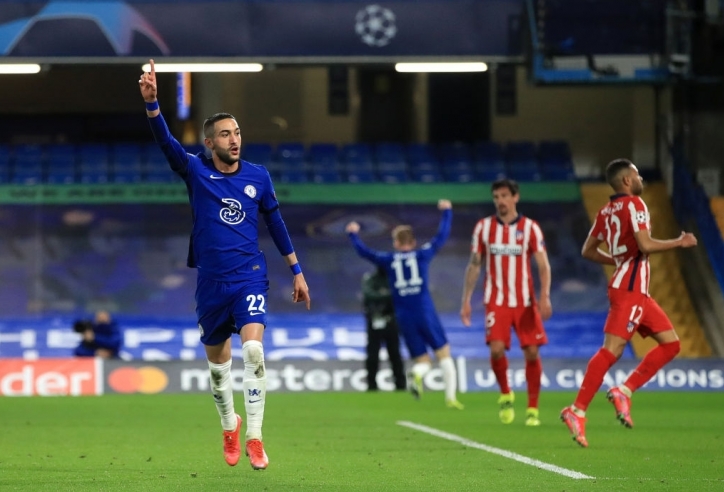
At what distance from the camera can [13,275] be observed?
967 inches

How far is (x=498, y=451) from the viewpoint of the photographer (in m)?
9.29

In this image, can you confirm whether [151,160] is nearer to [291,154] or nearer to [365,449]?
[291,154]

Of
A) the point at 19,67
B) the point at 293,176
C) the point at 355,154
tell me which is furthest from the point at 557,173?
the point at 19,67

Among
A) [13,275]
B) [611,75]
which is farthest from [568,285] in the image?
[13,275]

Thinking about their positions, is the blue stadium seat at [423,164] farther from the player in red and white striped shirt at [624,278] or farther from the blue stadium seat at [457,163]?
the player in red and white striped shirt at [624,278]

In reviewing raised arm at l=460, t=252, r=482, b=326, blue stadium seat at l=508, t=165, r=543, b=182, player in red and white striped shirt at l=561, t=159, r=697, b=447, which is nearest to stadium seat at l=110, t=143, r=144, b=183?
blue stadium seat at l=508, t=165, r=543, b=182

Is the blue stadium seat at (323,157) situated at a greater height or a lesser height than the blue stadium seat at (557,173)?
greater

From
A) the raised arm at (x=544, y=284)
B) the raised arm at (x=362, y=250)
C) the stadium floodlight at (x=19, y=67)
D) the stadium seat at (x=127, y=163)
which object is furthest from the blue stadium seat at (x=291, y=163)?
the raised arm at (x=544, y=284)

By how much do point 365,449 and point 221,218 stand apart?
2.55 m

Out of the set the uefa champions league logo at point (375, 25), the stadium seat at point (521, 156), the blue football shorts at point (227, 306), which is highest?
the uefa champions league logo at point (375, 25)

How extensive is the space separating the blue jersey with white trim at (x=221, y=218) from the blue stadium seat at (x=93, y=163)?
18.0 m

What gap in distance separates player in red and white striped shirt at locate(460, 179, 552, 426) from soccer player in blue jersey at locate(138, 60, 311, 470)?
4.47 meters

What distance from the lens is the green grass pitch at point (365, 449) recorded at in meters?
7.38

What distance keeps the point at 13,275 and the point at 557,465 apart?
59.1 feet
